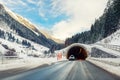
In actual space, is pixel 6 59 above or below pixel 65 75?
above

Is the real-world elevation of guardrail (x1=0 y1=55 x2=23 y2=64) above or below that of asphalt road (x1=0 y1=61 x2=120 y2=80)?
above

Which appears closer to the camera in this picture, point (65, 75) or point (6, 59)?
point (65, 75)

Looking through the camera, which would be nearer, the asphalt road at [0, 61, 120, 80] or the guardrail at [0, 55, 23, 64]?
the asphalt road at [0, 61, 120, 80]

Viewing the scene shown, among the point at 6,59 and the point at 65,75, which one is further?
the point at 6,59

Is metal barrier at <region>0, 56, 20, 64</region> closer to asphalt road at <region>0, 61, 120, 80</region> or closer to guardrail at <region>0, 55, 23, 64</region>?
guardrail at <region>0, 55, 23, 64</region>

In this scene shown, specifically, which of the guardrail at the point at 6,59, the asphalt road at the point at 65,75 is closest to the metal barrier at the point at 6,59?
the guardrail at the point at 6,59

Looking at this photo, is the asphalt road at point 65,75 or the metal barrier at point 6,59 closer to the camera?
the asphalt road at point 65,75

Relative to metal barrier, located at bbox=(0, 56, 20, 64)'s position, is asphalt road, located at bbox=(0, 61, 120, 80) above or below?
below

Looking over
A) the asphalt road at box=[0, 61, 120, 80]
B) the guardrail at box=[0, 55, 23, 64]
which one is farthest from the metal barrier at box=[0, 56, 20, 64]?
the asphalt road at box=[0, 61, 120, 80]

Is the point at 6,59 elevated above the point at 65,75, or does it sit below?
above

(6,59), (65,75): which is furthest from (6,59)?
(65,75)

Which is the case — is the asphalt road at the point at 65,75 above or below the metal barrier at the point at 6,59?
below

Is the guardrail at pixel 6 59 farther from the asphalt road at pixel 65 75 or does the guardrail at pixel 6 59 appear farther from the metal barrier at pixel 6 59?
the asphalt road at pixel 65 75

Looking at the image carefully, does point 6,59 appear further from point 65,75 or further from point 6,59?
point 65,75
